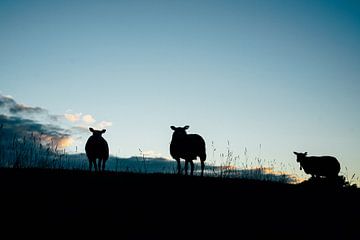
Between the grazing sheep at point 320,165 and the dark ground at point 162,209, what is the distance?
10.6 meters

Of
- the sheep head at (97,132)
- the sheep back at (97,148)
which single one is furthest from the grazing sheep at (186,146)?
the sheep head at (97,132)

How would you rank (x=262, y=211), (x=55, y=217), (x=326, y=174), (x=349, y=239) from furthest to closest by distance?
(x=326, y=174) → (x=262, y=211) → (x=349, y=239) → (x=55, y=217)

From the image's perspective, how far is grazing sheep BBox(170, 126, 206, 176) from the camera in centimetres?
1878

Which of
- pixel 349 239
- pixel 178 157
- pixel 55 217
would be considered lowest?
pixel 349 239

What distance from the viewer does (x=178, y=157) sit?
18.8m

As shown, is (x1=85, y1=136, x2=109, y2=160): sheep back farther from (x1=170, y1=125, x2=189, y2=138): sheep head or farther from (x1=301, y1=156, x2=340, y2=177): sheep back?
(x1=301, y1=156, x2=340, y2=177): sheep back

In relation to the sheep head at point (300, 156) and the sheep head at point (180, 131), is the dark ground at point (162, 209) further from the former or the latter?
the sheep head at point (300, 156)

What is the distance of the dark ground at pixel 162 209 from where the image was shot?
806 cm

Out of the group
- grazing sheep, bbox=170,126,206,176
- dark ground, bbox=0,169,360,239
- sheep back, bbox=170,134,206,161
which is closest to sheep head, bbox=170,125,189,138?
grazing sheep, bbox=170,126,206,176

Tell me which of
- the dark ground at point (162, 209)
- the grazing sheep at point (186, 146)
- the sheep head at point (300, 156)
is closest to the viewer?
the dark ground at point (162, 209)

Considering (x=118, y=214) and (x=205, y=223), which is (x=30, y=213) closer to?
(x=118, y=214)

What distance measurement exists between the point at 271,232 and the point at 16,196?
20.4ft

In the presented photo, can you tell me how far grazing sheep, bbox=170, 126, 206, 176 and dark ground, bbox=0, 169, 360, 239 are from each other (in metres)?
5.23

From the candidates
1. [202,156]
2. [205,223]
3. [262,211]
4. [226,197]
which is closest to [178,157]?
[202,156]
